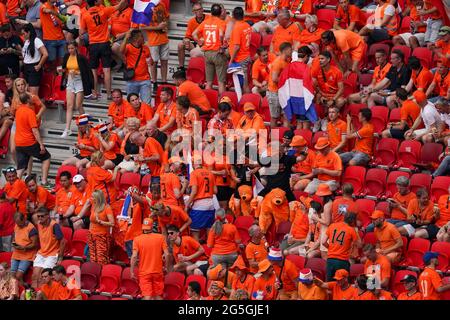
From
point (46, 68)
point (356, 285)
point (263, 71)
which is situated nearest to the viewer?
point (356, 285)

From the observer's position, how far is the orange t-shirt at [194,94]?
26.8m

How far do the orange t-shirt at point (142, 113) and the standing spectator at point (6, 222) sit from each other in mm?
2345

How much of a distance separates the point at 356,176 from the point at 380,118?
1181 millimetres

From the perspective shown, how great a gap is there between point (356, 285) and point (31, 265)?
5112 mm

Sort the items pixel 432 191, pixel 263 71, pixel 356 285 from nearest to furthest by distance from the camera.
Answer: pixel 356 285 → pixel 432 191 → pixel 263 71

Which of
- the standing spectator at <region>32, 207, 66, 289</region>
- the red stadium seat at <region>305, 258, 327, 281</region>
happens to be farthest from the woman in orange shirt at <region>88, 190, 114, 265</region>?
the red stadium seat at <region>305, 258, 327, 281</region>

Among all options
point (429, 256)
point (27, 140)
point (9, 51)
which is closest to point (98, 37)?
point (9, 51)

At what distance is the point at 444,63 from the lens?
26.2 metres

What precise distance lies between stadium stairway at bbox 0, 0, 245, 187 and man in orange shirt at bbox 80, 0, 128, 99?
→ 0.33 metres

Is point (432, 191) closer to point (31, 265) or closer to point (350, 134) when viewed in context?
point (350, 134)

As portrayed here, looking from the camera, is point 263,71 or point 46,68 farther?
point 46,68

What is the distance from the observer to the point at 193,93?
2686cm

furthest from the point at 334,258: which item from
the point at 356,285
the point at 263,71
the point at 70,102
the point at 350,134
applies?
the point at 70,102

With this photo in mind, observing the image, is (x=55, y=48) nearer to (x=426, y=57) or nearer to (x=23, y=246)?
(x=23, y=246)
